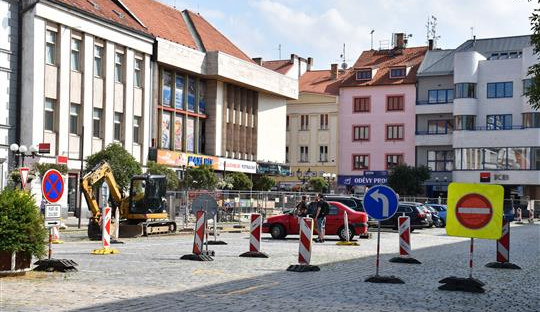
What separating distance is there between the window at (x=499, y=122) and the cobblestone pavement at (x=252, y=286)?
59.7 meters

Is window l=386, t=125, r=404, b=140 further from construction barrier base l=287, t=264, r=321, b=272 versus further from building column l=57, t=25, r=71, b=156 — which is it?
construction barrier base l=287, t=264, r=321, b=272

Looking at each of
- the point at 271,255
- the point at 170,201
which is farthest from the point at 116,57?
the point at 271,255

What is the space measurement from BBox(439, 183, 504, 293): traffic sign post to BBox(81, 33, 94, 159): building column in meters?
38.8

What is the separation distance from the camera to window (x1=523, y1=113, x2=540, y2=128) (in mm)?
76688

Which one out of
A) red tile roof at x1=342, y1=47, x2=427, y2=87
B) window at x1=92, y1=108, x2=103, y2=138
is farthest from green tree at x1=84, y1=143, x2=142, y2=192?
red tile roof at x1=342, y1=47, x2=427, y2=87

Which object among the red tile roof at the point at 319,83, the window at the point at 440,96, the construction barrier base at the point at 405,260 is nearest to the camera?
the construction barrier base at the point at 405,260

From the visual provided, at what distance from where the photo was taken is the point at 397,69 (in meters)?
88.9

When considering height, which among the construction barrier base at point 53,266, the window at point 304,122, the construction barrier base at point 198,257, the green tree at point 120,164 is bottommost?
the construction barrier base at point 198,257

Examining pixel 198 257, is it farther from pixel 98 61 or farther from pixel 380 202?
pixel 98 61

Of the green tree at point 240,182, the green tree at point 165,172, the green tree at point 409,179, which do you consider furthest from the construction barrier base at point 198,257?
the green tree at point 409,179

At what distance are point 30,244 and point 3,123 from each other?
3297cm

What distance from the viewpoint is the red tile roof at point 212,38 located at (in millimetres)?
69000

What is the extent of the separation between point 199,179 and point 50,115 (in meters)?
12.0

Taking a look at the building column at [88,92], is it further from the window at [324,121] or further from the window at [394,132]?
the window at [324,121]
